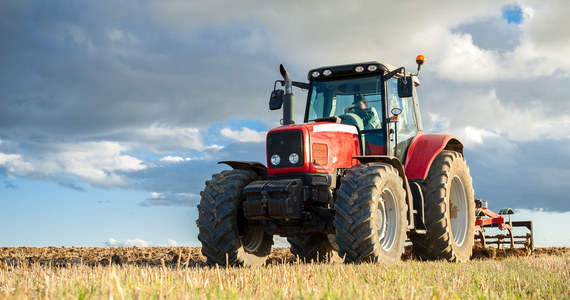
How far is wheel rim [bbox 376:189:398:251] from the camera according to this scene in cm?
825

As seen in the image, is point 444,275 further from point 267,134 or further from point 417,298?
point 267,134

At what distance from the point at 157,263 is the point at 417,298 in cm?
710

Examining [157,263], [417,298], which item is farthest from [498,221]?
[417,298]

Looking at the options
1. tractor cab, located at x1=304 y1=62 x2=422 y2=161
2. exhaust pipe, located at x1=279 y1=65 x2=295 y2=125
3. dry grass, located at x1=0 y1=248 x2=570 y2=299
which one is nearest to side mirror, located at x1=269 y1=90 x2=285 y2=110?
exhaust pipe, located at x1=279 y1=65 x2=295 y2=125

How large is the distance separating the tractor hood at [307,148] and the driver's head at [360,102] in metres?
0.73

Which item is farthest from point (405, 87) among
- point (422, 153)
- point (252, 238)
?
A: point (252, 238)

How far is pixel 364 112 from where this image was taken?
9367 mm

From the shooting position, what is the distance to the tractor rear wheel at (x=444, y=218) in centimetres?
927

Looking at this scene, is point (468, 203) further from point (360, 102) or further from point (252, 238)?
point (252, 238)

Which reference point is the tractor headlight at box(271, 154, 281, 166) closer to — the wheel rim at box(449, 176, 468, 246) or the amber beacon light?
the amber beacon light

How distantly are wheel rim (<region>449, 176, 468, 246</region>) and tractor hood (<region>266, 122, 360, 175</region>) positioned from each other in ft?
9.86

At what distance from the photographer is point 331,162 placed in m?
8.67

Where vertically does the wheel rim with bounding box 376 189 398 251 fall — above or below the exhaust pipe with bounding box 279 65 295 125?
below

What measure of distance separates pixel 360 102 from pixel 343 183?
85.5 inches
